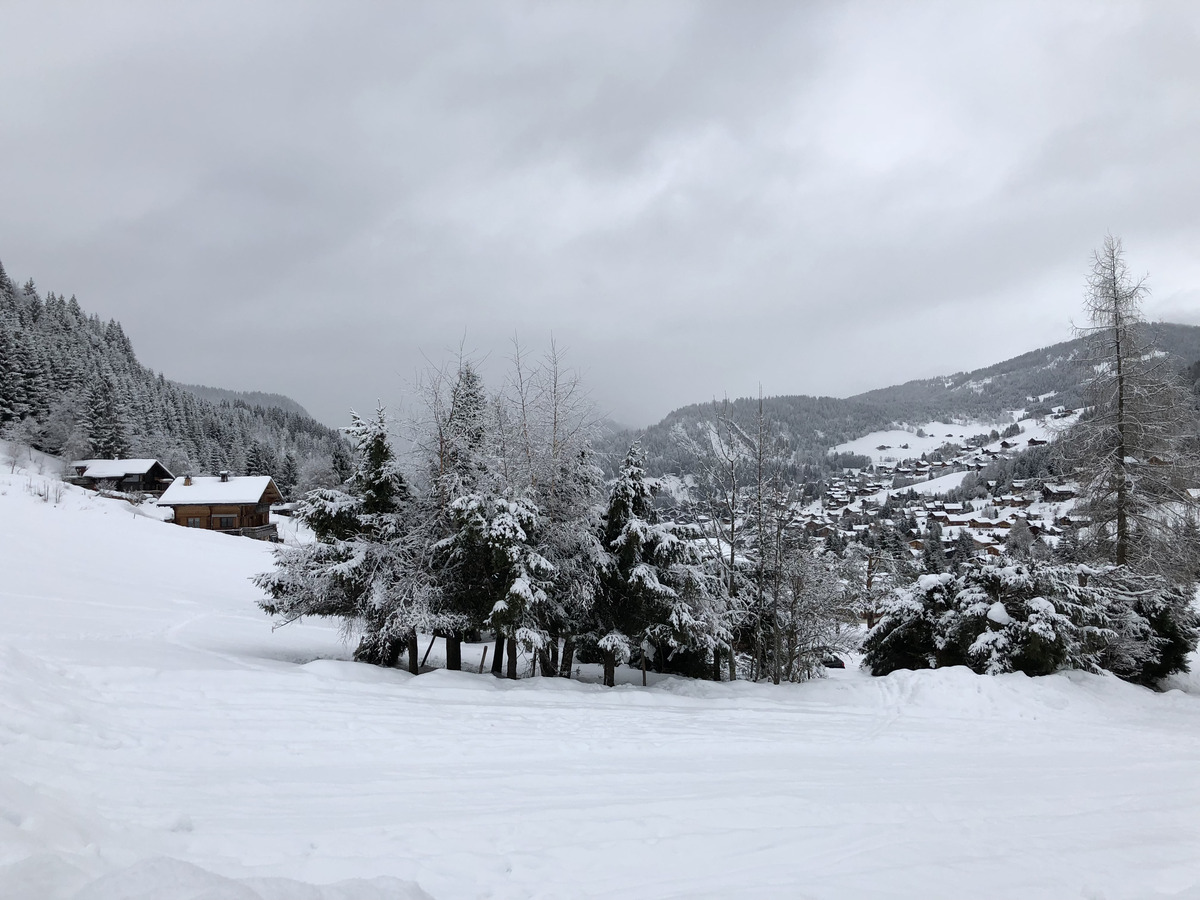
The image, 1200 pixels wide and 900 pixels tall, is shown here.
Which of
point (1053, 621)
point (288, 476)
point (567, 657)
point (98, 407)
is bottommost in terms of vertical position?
point (567, 657)

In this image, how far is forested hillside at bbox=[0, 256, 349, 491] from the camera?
63.0 m

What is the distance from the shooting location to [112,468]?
61.7 metres

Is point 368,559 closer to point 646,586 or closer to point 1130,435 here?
point 646,586

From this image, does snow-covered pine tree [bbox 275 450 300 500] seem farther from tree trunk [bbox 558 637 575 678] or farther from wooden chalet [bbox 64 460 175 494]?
tree trunk [bbox 558 637 575 678]

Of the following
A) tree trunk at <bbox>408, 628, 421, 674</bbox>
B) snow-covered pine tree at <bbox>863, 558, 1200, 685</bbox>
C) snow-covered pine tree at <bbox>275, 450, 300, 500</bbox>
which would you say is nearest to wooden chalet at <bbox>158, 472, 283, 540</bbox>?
snow-covered pine tree at <bbox>275, 450, 300, 500</bbox>

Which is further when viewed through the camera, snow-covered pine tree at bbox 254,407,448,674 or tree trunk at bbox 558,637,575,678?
tree trunk at bbox 558,637,575,678

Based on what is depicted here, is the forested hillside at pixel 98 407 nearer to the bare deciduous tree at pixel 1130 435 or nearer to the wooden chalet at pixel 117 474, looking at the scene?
the wooden chalet at pixel 117 474

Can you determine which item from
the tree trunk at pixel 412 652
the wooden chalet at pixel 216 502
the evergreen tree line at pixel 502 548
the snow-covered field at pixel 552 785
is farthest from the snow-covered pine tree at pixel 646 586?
the wooden chalet at pixel 216 502

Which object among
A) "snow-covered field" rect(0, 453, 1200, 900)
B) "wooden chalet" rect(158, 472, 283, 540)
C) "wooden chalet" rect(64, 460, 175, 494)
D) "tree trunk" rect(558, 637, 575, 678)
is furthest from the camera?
"wooden chalet" rect(64, 460, 175, 494)

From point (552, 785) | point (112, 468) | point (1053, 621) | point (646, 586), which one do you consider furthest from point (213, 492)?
point (1053, 621)

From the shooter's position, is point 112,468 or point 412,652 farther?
point 112,468

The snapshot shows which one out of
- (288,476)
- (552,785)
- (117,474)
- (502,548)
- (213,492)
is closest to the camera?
(552,785)

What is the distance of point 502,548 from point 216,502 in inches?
2082

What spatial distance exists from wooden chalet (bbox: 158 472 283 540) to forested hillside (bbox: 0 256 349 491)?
650cm
